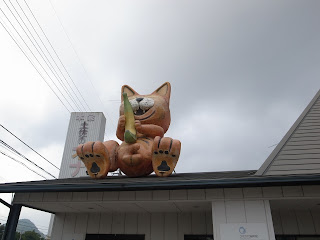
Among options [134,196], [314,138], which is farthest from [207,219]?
[314,138]

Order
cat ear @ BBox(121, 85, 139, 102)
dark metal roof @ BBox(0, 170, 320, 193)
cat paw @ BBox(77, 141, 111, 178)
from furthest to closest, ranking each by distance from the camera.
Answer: cat ear @ BBox(121, 85, 139, 102) → cat paw @ BBox(77, 141, 111, 178) → dark metal roof @ BBox(0, 170, 320, 193)

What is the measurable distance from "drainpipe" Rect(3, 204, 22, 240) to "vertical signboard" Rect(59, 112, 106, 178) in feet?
53.3

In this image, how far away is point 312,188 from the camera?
4.82 metres

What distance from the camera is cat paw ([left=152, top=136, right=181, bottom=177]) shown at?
625 cm

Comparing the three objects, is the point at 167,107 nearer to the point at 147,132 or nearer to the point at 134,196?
the point at 147,132

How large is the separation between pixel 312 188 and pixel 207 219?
3.06m

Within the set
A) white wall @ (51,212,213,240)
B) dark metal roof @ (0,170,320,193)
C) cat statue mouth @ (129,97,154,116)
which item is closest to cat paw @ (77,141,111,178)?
dark metal roof @ (0,170,320,193)

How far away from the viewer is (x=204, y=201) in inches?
210

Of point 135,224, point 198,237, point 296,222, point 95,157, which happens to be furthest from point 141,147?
point 296,222

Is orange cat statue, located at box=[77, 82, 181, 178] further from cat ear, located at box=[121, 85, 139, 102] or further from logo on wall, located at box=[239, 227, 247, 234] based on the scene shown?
logo on wall, located at box=[239, 227, 247, 234]

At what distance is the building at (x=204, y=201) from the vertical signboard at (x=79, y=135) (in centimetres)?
1514

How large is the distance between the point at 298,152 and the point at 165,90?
4707mm

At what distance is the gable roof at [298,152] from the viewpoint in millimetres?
5004

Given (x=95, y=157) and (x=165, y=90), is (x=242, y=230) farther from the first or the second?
(x=165, y=90)
